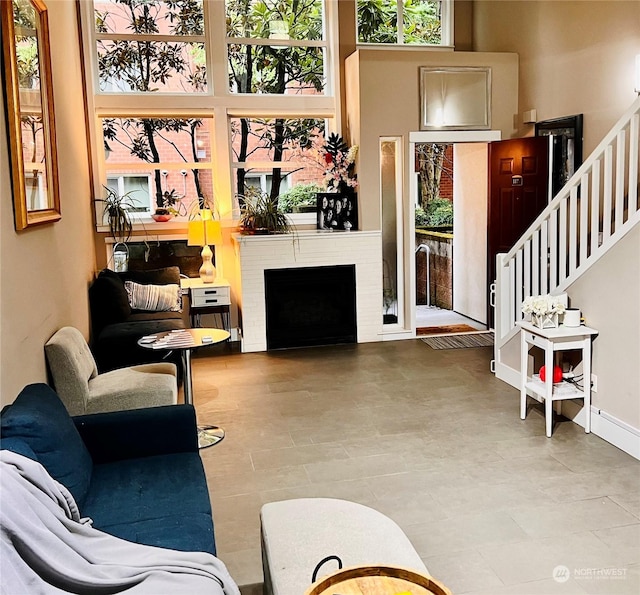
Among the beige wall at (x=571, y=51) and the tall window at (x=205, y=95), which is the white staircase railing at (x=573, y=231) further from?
the tall window at (x=205, y=95)

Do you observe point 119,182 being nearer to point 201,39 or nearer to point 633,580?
point 201,39

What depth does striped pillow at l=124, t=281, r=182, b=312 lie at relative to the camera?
614 cm

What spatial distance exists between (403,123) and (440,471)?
424cm

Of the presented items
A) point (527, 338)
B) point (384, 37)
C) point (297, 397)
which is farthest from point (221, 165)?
point (527, 338)

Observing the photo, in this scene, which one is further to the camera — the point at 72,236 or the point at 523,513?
the point at 72,236

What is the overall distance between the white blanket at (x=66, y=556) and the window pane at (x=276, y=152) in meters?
5.55

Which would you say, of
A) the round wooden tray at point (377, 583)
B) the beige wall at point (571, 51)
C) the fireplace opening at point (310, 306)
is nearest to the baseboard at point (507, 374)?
A: the fireplace opening at point (310, 306)

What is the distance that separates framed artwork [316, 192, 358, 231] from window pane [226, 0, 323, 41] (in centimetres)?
183

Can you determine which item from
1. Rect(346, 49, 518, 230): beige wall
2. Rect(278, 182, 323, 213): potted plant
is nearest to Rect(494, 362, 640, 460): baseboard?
Rect(346, 49, 518, 230): beige wall

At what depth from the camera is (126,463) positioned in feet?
9.63

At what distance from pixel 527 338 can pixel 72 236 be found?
354 centimetres

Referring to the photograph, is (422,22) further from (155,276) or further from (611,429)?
(611,429)

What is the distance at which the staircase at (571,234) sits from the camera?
13.0 feet

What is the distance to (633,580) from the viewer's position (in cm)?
263
